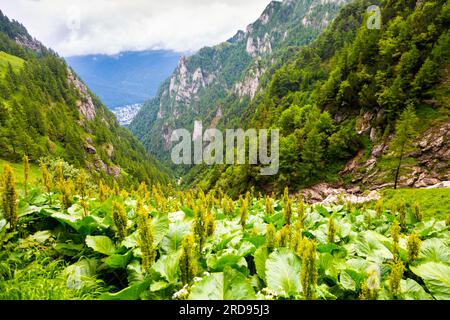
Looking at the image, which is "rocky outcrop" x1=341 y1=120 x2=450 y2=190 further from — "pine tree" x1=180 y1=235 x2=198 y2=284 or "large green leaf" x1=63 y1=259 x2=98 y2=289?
"large green leaf" x1=63 y1=259 x2=98 y2=289

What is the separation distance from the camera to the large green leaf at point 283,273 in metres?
3.09

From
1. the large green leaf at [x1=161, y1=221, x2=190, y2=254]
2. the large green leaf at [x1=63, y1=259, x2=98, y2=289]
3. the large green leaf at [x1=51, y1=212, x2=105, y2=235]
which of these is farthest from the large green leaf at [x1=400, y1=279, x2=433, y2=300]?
the large green leaf at [x1=51, y1=212, x2=105, y2=235]

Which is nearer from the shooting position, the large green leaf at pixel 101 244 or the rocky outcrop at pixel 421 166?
the large green leaf at pixel 101 244

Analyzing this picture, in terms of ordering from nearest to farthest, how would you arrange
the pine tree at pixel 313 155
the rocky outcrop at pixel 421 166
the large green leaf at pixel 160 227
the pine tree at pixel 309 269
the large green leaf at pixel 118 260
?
the pine tree at pixel 309 269 → the large green leaf at pixel 118 260 → the large green leaf at pixel 160 227 → the rocky outcrop at pixel 421 166 → the pine tree at pixel 313 155

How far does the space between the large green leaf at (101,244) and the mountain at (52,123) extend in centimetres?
10380

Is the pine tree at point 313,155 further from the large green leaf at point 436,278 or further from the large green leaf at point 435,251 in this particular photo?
the large green leaf at point 436,278

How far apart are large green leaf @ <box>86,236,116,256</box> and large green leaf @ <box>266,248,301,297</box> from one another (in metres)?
2.05

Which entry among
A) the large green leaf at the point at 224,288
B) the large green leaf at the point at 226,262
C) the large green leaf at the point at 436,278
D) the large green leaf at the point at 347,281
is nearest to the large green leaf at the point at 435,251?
the large green leaf at the point at 436,278

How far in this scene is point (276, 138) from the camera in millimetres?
78625

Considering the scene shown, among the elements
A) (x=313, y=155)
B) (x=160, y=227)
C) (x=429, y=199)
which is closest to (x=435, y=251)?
(x=160, y=227)

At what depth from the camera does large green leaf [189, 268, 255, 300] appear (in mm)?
2750
